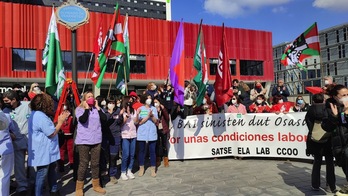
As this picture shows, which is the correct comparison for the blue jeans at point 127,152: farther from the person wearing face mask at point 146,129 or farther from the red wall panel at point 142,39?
the red wall panel at point 142,39

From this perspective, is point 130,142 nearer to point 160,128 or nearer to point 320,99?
point 160,128

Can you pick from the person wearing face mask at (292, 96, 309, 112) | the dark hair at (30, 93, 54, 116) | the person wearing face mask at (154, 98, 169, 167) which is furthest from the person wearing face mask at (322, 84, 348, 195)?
the person wearing face mask at (292, 96, 309, 112)

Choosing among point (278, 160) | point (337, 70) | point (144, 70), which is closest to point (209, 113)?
point (278, 160)

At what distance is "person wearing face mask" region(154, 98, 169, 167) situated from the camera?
801cm

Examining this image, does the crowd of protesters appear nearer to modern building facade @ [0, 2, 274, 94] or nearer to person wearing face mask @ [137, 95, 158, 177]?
person wearing face mask @ [137, 95, 158, 177]

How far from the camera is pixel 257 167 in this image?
751 centimetres

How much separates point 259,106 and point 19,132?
689 cm

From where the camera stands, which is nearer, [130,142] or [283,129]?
[130,142]

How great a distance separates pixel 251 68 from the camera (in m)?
42.8

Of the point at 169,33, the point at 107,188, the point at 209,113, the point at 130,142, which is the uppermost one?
the point at 169,33

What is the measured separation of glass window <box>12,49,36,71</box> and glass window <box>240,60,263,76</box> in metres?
25.8

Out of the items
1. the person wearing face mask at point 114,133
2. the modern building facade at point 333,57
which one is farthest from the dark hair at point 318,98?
the modern building facade at point 333,57

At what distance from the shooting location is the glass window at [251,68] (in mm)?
41906

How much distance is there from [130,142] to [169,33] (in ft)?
104
